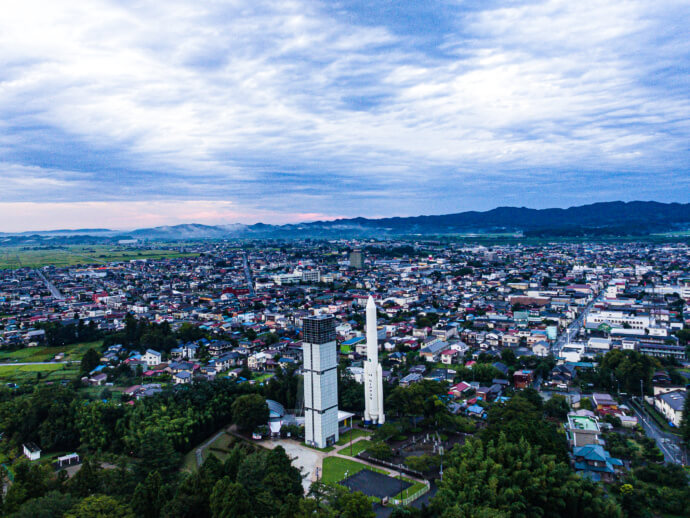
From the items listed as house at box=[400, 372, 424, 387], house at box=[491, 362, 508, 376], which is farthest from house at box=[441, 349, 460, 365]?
house at box=[400, 372, 424, 387]

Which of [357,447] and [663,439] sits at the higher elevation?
[663,439]

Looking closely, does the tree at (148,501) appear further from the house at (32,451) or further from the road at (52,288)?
the road at (52,288)

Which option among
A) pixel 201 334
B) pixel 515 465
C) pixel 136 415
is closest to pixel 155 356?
pixel 201 334

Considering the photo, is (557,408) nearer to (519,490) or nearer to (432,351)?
(519,490)

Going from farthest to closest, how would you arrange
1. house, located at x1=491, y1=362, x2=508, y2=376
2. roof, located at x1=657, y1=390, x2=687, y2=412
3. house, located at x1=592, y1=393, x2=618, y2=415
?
house, located at x1=491, y1=362, x2=508, y2=376, house, located at x1=592, y1=393, x2=618, y2=415, roof, located at x1=657, y1=390, x2=687, y2=412

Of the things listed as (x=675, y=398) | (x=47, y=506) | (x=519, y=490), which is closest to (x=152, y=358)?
(x=47, y=506)

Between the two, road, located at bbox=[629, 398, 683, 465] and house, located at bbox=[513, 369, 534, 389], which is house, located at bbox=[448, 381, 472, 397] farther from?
road, located at bbox=[629, 398, 683, 465]
